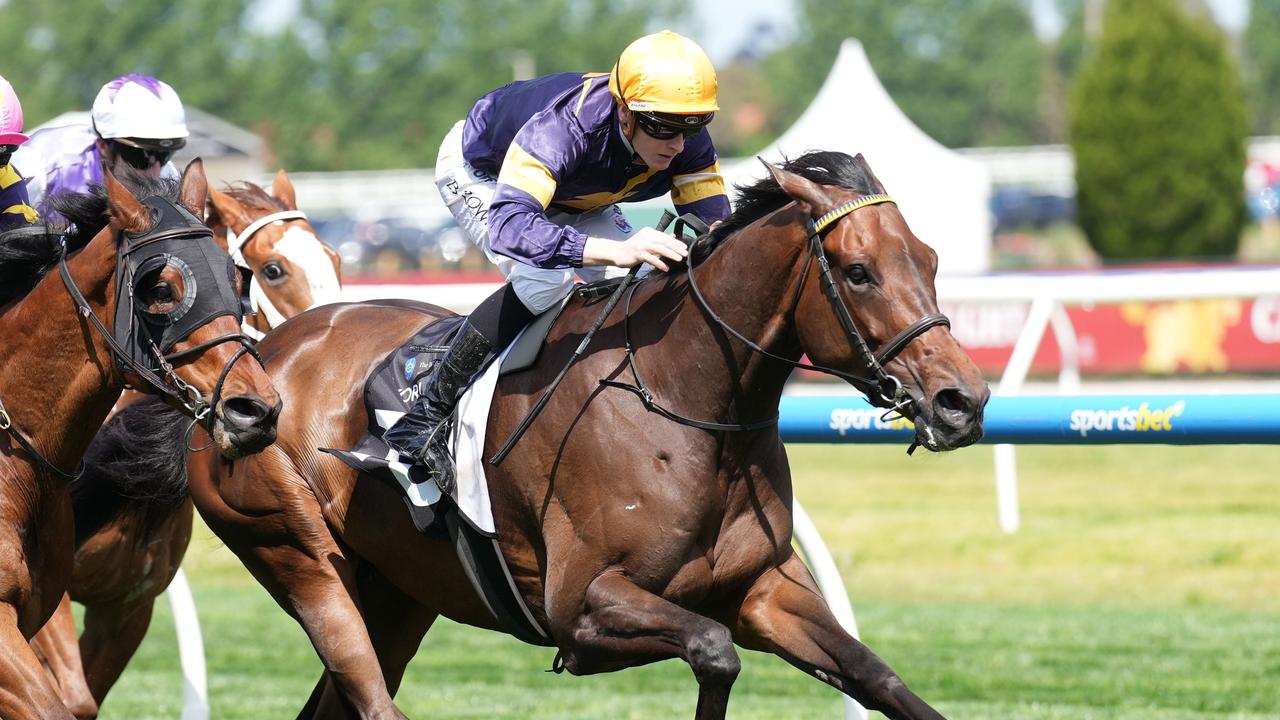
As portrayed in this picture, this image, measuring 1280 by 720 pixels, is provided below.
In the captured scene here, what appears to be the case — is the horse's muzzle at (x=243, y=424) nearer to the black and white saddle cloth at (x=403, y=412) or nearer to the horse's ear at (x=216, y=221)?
the black and white saddle cloth at (x=403, y=412)

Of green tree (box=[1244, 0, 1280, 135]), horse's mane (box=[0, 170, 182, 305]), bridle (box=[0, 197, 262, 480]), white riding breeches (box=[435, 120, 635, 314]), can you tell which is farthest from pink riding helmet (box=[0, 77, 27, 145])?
green tree (box=[1244, 0, 1280, 135])

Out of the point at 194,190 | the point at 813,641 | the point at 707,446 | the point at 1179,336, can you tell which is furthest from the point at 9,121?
the point at 1179,336

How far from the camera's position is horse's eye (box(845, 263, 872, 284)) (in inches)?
151

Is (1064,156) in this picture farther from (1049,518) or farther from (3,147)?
(3,147)

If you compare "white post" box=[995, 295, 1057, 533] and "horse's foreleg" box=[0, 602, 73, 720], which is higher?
"horse's foreleg" box=[0, 602, 73, 720]

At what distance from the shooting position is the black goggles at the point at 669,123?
4129 mm

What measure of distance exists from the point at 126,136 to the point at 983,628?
4.42 metres

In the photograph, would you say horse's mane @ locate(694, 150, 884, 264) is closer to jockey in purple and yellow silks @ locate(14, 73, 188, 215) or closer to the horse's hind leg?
Answer: the horse's hind leg

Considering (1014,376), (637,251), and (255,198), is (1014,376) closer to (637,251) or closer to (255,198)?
(255,198)

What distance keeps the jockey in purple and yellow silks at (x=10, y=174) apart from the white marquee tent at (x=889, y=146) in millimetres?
15606

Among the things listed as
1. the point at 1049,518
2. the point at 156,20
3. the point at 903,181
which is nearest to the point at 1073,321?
the point at 903,181

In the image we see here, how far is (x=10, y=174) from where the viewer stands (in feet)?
15.5

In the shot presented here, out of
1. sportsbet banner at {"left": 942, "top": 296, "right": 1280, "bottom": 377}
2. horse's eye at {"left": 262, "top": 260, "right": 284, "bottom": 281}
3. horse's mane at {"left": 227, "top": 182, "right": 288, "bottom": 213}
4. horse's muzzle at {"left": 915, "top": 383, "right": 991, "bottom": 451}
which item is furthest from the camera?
sportsbet banner at {"left": 942, "top": 296, "right": 1280, "bottom": 377}

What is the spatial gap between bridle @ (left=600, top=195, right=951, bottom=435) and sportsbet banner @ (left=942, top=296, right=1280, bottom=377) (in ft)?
37.3
